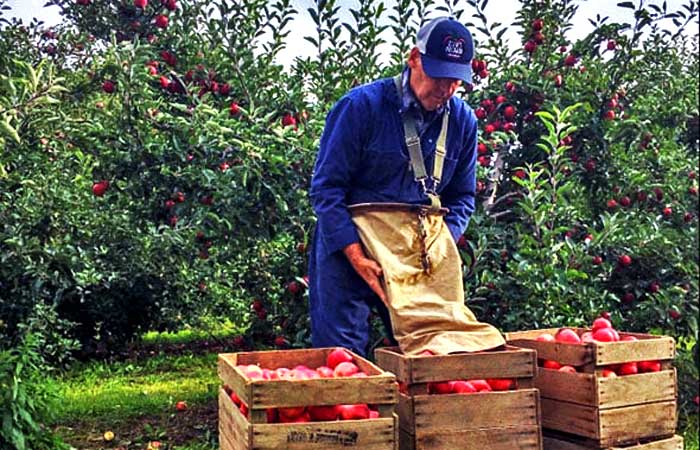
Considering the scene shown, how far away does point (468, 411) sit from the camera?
8.50 ft

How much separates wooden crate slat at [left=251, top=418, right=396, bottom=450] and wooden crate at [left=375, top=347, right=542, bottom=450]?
Answer: 252mm

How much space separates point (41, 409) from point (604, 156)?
3379 millimetres

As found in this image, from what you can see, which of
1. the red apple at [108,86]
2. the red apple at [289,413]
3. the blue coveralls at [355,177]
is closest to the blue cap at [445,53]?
the blue coveralls at [355,177]

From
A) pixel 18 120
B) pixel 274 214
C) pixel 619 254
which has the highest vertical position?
pixel 18 120

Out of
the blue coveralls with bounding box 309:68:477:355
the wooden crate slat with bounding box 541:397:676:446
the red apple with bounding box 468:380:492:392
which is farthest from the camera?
the blue coveralls with bounding box 309:68:477:355

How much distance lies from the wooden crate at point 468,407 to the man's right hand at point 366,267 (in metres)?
0.35

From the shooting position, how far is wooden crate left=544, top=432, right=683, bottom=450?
9.61 ft

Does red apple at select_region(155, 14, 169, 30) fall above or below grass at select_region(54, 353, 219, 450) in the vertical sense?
above

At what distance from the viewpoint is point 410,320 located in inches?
115

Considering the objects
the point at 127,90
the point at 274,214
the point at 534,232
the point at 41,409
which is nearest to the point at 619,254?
the point at 534,232

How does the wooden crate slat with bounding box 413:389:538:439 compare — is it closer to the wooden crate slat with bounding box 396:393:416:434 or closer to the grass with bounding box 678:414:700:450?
the wooden crate slat with bounding box 396:393:416:434

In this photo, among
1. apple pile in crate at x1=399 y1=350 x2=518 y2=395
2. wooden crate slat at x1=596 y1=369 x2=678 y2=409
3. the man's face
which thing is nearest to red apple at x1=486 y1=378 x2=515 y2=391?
apple pile in crate at x1=399 y1=350 x2=518 y2=395

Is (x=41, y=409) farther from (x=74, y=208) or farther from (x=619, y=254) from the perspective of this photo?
(x=619, y=254)

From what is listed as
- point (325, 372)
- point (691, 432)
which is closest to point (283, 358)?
point (325, 372)
